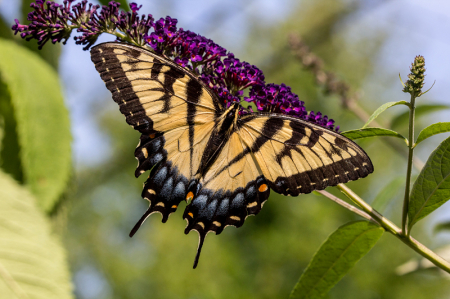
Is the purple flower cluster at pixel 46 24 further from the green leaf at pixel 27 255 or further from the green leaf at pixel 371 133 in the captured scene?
the green leaf at pixel 371 133

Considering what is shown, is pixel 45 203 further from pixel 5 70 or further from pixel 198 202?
pixel 198 202

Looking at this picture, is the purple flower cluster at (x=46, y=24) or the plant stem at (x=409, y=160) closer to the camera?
the plant stem at (x=409, y=160)

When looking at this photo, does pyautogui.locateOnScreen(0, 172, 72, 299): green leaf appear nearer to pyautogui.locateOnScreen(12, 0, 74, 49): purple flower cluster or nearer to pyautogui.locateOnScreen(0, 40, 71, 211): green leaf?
pyautogui.locateOnScreen(0, 40, 71, 211): green leaf

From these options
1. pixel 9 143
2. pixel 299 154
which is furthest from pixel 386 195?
pixel 9 143

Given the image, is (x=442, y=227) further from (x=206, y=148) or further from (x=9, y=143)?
(x=9, y=143)

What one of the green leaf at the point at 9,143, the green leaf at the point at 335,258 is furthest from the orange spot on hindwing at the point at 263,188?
the green leaf at the point at 9,143

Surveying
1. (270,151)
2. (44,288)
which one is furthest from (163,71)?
(44,288)
